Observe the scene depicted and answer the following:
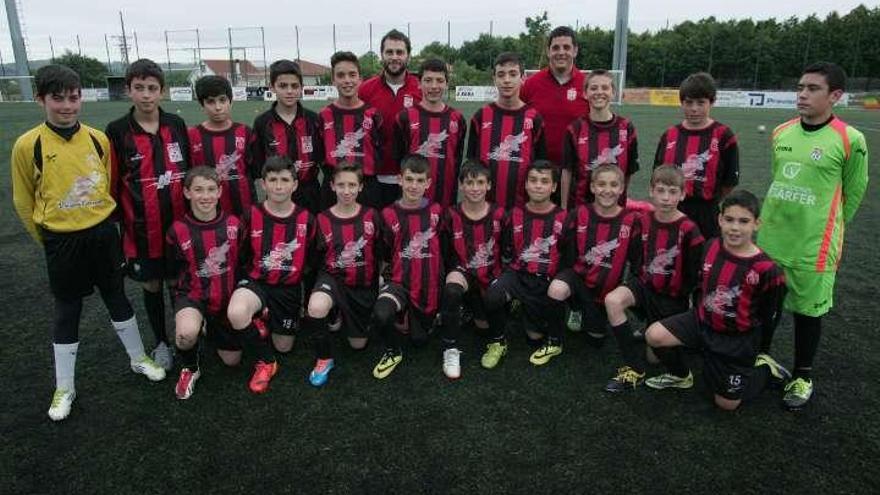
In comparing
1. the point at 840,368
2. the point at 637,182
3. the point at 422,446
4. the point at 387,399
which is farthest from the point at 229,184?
the point at 637,182

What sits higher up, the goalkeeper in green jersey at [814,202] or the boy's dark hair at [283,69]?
the boy's dark hair at [283,69]

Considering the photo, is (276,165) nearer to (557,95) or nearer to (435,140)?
(435,140)

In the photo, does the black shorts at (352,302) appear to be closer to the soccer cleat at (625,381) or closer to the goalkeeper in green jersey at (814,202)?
the soccer cleat at (625,381)

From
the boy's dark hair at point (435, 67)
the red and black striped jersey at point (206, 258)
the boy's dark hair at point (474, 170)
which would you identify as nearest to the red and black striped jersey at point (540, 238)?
the boy's dark hair at point (474, 170)

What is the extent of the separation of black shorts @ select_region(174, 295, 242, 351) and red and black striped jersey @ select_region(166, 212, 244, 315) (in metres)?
0.02

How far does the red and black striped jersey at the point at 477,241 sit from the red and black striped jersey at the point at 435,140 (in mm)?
513

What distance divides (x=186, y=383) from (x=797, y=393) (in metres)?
3.05

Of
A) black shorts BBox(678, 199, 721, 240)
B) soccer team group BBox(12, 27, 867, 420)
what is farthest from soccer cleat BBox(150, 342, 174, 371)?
black shorts BBox(678, 199, 721, 240)

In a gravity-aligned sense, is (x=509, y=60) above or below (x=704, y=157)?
above

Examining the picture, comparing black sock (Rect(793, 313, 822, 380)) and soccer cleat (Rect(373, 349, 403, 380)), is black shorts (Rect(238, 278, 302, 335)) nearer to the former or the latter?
soccer cleat (Rect(373, 349, 403, 380))

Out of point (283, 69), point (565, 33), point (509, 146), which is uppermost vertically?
point (565, 33)

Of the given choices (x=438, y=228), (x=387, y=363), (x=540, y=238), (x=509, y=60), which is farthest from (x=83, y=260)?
(x=509, y=60)

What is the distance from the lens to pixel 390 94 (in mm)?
4176

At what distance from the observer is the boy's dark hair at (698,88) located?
322cm
